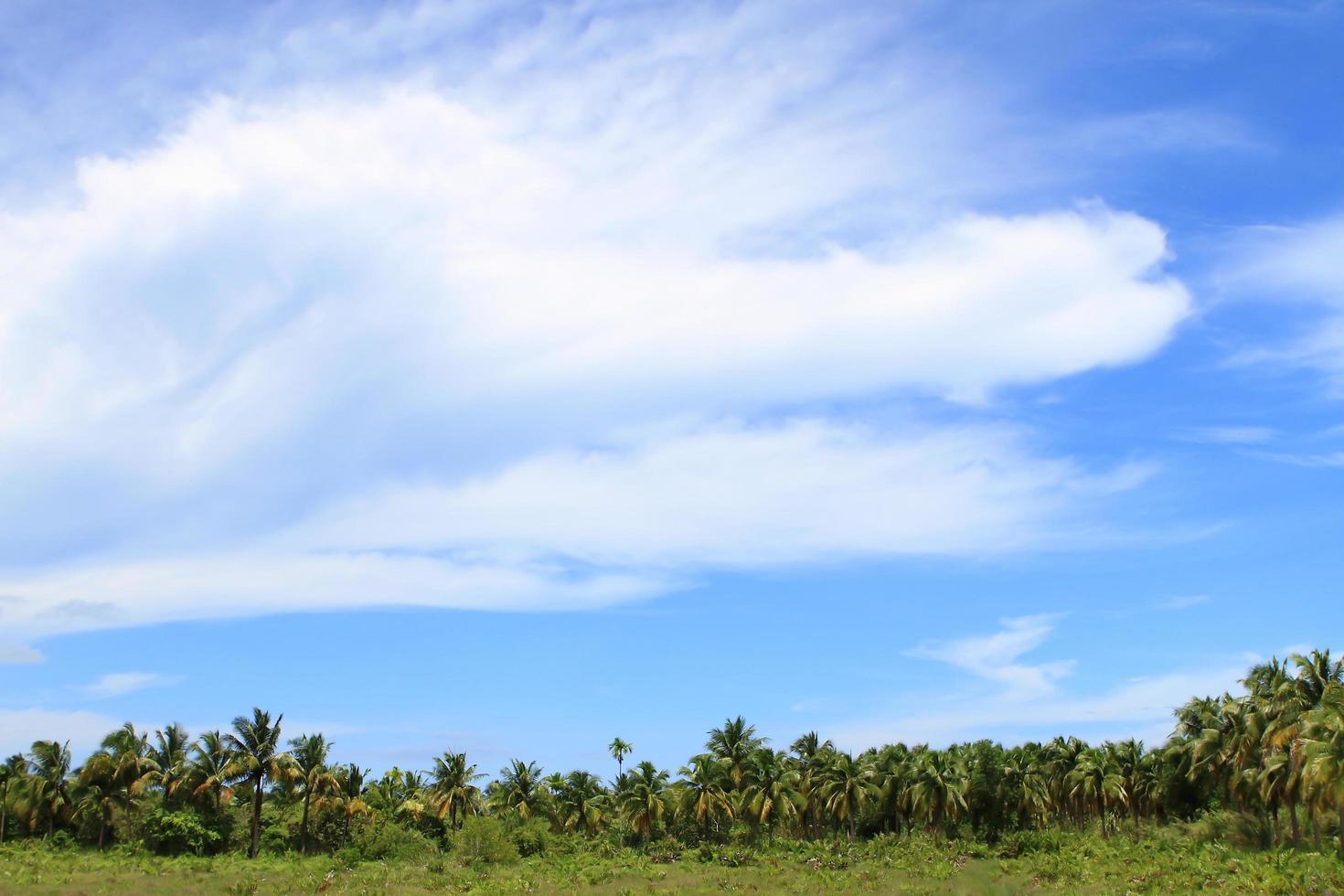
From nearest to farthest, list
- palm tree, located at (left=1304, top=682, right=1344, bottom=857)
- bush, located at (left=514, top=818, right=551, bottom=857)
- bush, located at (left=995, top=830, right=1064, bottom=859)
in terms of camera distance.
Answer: palm tree, located at (left=1304, top=682, right=1344, bottom=857), bush, located at (left=995, top=830, right=1064, bottom=859), bush, located at (left=514, top=818, right=551, bottom=857)

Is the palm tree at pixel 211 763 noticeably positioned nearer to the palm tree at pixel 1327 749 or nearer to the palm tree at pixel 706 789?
the palm tree at pixel 706 789

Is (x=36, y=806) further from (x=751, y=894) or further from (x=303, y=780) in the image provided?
(x=751, y=894)

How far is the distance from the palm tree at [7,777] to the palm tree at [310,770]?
838 inches

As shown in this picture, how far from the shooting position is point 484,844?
74.1 meters

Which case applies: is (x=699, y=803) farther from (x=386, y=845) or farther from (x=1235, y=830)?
(x=1235, y=830)

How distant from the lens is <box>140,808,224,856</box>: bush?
70.8 m

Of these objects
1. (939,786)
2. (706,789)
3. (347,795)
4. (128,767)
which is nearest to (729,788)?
(706,789)

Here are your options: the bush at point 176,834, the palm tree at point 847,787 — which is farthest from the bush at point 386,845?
the palm tree at point 847,787

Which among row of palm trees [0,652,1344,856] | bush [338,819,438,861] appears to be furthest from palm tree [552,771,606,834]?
bush [338,819,438,861]

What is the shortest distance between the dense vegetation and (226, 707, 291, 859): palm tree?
0.35 ft

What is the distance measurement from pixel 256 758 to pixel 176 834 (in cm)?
689

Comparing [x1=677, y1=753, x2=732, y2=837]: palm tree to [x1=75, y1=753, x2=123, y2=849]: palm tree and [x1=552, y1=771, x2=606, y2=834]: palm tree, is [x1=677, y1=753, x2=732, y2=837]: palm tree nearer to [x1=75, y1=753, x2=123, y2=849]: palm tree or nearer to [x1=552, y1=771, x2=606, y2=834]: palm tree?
[x1=552, y1=771, x2=606, y2=834]: palm tree

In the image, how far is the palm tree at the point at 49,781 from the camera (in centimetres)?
7569

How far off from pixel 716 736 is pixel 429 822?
76.4 feet
